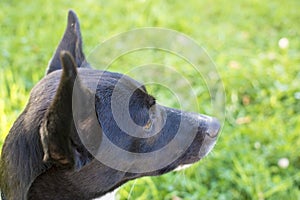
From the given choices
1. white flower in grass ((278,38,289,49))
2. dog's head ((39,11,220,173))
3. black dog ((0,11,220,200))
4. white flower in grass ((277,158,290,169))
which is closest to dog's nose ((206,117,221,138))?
dog's head ((39,11,220,173))

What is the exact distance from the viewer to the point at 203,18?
6.21 m

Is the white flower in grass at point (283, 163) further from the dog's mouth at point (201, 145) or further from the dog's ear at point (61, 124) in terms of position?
the dog's ear at point (61, 124)

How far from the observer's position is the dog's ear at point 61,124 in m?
1.72

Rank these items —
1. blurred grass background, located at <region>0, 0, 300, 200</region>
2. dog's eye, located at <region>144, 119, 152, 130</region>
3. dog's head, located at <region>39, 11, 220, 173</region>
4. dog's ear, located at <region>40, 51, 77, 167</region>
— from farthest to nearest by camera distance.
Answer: blurred grass background, located at <region>0, 0, 300, 200</region> → dog's eye, located at <region>144, 119, 152, 130</region> → dog's head, located at <region>39, 11, 220, 173</region> → dog's ear, located at <region>40, 51, 77, 167</region>

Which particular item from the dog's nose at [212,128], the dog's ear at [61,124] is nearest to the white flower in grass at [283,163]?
the dog's nose at [212,128]

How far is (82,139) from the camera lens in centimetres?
213

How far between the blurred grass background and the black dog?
82 cm

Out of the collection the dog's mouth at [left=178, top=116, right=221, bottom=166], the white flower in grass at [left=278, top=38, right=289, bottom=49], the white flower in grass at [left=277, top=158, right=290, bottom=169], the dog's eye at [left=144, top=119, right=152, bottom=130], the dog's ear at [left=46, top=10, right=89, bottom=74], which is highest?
the dog's ear at [left=46, top=10, right=89, bottom=74]

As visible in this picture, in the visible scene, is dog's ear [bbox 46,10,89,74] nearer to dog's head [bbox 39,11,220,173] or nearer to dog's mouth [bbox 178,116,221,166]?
dog's head [bbox 39,11,220,173]

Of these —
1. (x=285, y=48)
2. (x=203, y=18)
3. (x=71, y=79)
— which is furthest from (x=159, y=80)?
→ (x=71, y=79)

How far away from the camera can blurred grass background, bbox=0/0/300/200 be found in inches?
139

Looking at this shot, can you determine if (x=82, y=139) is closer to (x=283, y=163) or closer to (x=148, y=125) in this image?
(x=148, y=125)

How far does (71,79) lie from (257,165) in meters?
2.24

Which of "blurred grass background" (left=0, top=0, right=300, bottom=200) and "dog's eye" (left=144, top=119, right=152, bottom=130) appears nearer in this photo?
"dog's eye" (left=144, top=119, right=152, bottom=130)
